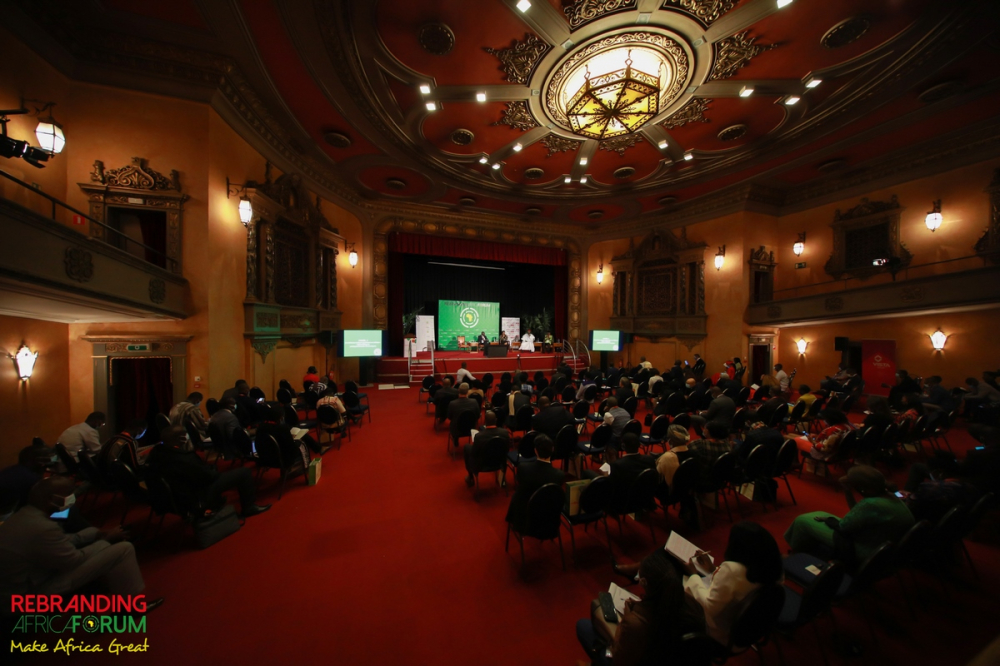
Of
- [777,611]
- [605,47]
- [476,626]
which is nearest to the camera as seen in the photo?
[777,611]

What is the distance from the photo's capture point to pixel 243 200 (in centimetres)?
655

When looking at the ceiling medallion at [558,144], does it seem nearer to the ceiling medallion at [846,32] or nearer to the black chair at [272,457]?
the ceiling medallion at [846,32]

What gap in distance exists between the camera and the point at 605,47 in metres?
5.96

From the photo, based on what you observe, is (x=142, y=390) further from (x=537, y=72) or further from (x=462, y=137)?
(x=537, y=72)

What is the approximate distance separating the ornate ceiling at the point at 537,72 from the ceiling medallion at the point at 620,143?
6 centimetres

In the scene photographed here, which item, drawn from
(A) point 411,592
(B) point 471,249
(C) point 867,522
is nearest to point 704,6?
(C) point 867,522

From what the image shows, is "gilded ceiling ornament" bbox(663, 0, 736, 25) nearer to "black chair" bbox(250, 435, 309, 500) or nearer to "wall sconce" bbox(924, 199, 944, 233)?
"wall sconce" bbox(924, 199, 944, 233)

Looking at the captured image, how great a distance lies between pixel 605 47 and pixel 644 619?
7788 millimetres

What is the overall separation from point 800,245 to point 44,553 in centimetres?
1578

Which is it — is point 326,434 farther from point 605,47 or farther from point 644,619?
point 605,47

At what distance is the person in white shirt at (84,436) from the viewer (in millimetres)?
4031

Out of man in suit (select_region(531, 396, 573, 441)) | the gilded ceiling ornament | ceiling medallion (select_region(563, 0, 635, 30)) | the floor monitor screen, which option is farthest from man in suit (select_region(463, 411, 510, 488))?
the floor monitor screen

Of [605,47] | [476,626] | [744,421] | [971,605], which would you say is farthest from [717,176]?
[476,626]

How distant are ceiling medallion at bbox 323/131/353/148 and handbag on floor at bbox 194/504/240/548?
8.02m
